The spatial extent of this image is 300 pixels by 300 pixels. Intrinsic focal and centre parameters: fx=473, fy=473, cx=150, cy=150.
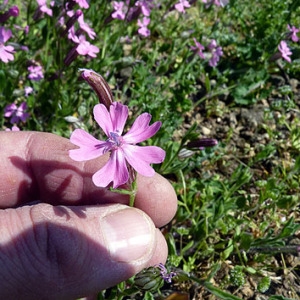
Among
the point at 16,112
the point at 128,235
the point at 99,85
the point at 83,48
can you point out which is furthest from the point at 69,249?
the point at 16,112

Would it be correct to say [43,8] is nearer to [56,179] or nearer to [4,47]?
[4,47]

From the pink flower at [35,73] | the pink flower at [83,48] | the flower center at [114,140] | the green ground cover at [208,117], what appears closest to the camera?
the flower center at [114,140]

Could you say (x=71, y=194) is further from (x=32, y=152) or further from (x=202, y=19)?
(x=202, y=19)

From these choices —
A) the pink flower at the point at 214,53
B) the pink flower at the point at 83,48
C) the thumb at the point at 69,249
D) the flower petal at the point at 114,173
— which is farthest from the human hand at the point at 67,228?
the pink flower at the point at 214,53

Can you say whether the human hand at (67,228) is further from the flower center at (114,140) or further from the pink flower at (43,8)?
the pink flower at (43,8)

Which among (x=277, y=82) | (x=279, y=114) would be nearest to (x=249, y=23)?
(x=277, y=82)

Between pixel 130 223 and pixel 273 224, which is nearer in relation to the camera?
pixel 130 223
